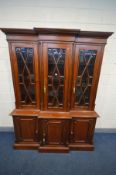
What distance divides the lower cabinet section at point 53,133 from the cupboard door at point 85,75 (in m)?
0.30

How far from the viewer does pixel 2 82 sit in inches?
95.5

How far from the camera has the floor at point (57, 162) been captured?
6.38ft

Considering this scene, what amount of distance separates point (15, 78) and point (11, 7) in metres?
1.15

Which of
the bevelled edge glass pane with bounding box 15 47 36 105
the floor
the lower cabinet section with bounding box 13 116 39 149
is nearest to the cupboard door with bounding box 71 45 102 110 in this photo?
the bevelled edge glass pane with bounding box 15 47 36 105

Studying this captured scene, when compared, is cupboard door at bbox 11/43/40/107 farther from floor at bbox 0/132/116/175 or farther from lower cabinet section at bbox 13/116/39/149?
floor at bbox 0/132/116/175

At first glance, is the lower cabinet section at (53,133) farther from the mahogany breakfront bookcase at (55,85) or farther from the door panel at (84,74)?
the door panel at (84,74)

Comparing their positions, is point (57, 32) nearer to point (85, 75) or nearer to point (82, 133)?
point (85, 75)

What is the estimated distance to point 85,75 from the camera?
2.01 meters

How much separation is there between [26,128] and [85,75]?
4.34ft

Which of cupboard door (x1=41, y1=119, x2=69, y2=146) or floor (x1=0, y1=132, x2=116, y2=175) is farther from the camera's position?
cupboard door (x1=41, y1=119, x2=69, y2=146)

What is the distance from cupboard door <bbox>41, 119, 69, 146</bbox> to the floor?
0.21 meters

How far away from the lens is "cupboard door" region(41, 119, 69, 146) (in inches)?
82.5

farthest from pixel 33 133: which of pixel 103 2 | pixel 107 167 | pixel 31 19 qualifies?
pixel 103 2

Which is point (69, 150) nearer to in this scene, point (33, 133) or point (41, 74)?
point (33, 133)
